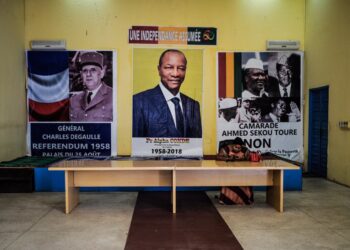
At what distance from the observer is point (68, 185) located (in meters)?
5.05

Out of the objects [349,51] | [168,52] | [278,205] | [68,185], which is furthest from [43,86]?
[349,51]

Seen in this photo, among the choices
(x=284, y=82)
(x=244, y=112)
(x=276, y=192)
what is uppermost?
(x=284, y=82)

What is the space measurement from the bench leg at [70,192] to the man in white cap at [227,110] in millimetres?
4131

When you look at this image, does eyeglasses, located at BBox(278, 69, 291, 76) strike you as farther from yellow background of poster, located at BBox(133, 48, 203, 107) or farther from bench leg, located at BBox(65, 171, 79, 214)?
bench leg, located at BBox(65, 171, 79, 214)

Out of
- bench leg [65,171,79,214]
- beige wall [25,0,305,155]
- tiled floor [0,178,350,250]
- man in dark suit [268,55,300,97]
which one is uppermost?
beige wall [25,0,305,155]

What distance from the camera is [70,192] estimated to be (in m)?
5.14

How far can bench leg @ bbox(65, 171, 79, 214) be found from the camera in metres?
5.01

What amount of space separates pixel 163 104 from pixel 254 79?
2.16 meters

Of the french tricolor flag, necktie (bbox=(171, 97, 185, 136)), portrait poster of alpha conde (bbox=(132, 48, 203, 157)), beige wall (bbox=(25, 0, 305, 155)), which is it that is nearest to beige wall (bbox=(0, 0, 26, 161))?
the french tricolor flag

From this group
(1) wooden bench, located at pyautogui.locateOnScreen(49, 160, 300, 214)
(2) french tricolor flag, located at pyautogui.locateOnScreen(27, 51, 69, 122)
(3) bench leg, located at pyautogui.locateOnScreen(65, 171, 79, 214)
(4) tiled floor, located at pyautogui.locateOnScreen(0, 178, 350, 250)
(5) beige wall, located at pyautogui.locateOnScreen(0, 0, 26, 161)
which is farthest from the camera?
(2) french tricolor flag, located at pyautogui.locateOnScreen(27, 51, 69, 122)

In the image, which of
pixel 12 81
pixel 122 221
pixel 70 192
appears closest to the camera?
pixel 122 221

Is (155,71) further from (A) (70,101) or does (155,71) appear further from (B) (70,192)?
(B) (70,192)

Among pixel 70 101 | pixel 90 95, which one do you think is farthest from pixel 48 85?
pixel 90 95

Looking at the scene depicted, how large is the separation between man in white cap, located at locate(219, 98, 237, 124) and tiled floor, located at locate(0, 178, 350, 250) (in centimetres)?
251
